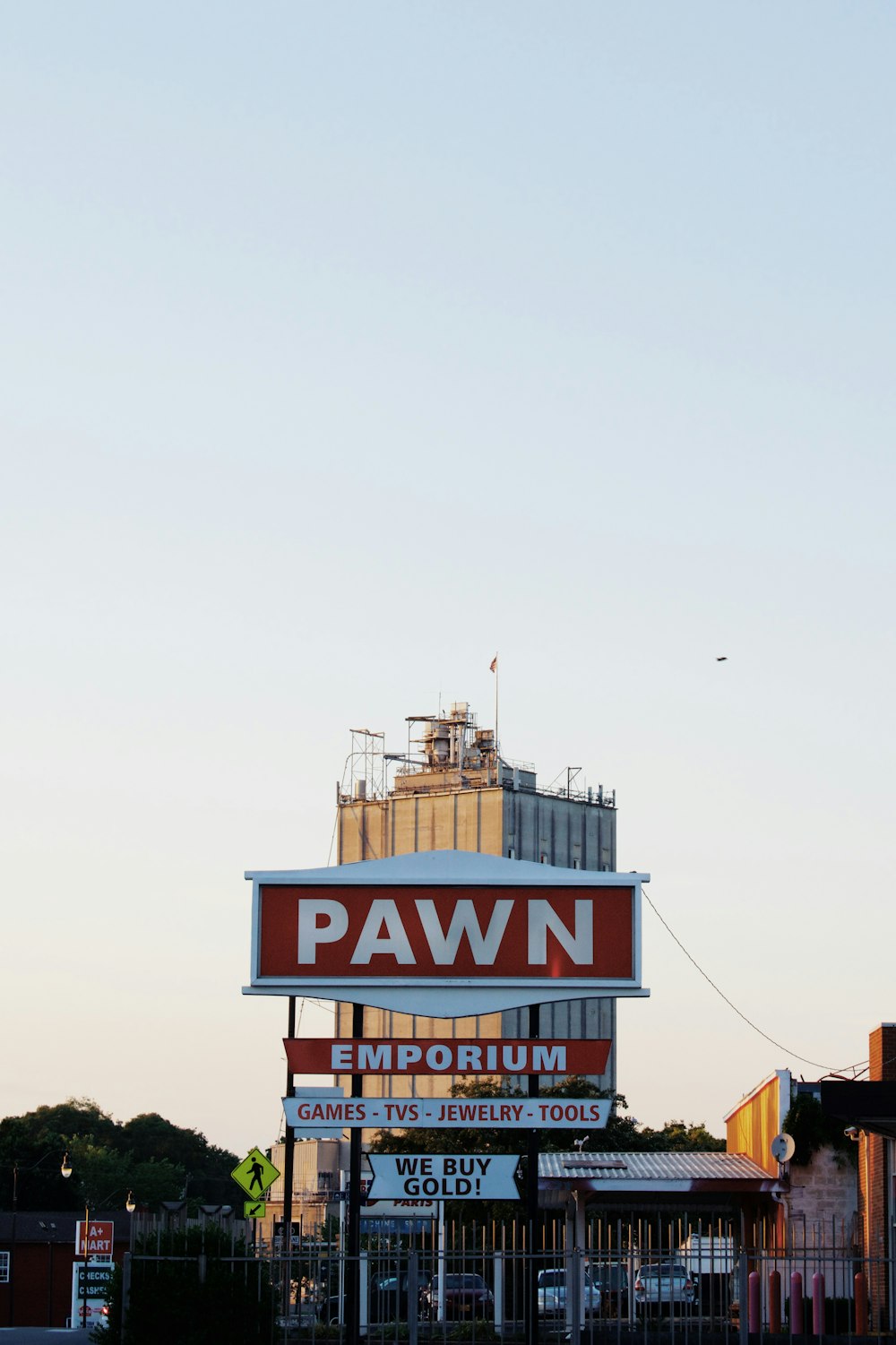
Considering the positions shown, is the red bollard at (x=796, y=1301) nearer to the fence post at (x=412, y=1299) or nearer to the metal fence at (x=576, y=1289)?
the metal fence at (x=576, y=1289)

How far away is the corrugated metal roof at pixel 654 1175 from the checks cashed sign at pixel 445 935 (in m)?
21.1

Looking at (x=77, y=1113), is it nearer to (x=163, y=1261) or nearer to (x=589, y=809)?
(x=589, y=809)

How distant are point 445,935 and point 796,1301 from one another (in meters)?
7.20

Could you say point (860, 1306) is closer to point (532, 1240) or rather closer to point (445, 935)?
point (532, 1240)

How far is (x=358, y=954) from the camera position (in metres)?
21.5

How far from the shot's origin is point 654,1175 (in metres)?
43.2

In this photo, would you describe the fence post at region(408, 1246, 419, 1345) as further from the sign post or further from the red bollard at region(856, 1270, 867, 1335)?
the red bollard at region(856, 1270, 867, 1335)

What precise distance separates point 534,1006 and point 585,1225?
87.1ft

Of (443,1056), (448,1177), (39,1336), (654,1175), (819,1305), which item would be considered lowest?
(39,1336)

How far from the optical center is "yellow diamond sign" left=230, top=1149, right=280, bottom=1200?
31.2 m

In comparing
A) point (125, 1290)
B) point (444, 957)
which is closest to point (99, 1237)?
point (125, 1290)

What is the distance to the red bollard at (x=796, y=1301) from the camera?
75.4 feet

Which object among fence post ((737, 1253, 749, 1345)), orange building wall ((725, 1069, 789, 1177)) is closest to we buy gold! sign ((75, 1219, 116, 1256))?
orange building wall ((725, 1069, 789, 1177))

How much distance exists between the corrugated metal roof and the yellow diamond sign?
12.5 meters
